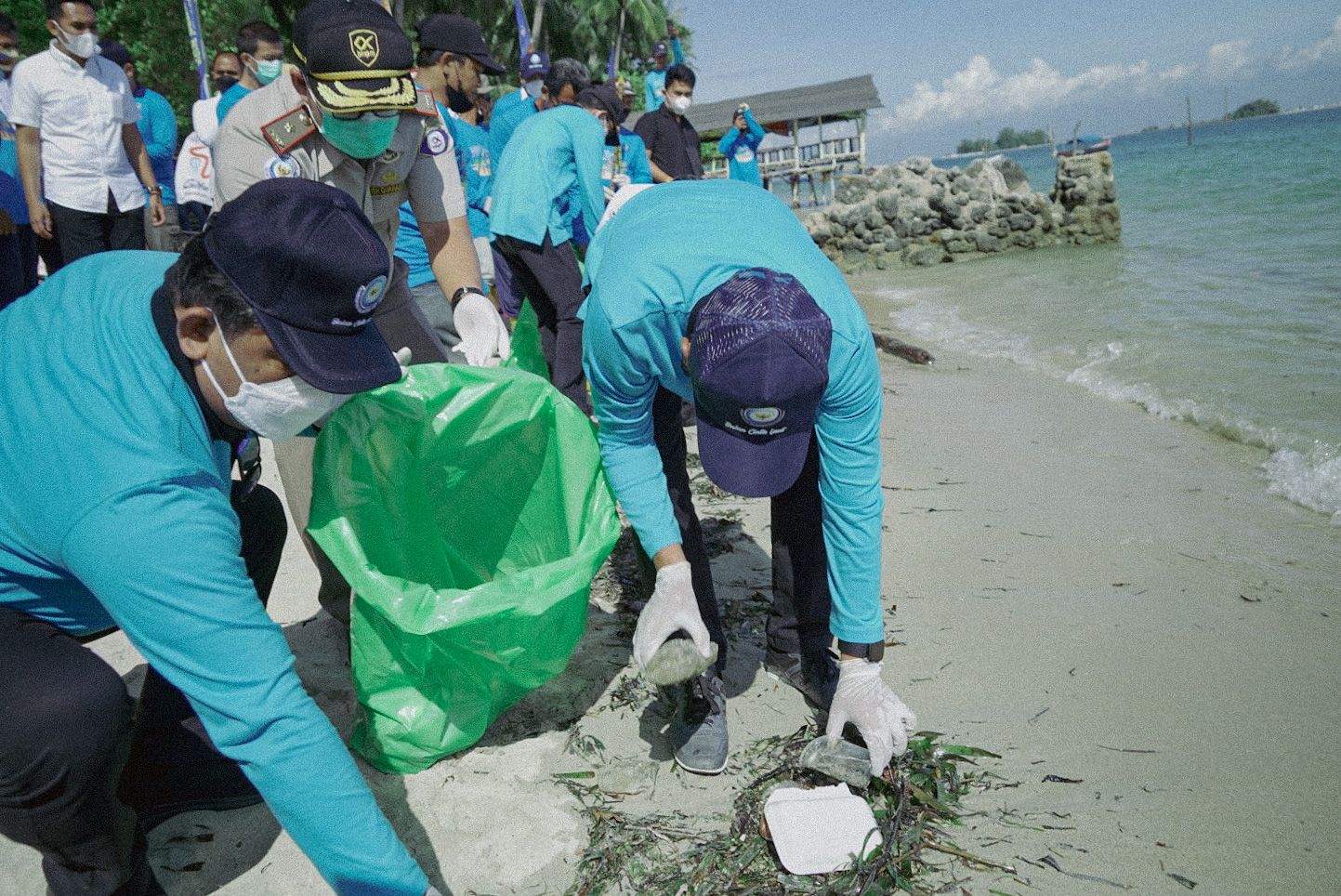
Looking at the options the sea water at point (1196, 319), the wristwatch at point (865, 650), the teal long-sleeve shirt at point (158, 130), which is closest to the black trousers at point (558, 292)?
the wristwatch at point (865, 650)

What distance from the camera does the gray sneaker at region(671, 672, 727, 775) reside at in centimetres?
190

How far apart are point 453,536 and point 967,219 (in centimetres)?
1293

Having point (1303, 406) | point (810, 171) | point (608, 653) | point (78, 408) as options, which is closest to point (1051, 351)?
point (1303, 406)

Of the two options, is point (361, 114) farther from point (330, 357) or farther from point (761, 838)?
point (761, 838)

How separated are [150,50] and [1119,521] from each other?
1571 centimetres

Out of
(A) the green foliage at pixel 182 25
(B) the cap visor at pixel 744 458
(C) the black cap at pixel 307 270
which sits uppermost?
(A) the green foliage at pixel 182 25

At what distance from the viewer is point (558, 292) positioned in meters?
3.39

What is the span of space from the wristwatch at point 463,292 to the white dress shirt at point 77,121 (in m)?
2.49

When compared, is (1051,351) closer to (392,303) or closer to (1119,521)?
(1119,521)

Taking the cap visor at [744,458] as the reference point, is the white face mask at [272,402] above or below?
above

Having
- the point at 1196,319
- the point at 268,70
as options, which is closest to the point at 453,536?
the point at 268,70

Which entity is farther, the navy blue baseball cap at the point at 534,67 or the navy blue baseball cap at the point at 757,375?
the navy blue baseball cap at the point at 534,67

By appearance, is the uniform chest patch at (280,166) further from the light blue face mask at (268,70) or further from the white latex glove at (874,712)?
the light blue face mask at (268,70)

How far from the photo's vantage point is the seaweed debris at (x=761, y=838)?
5.30 feet
